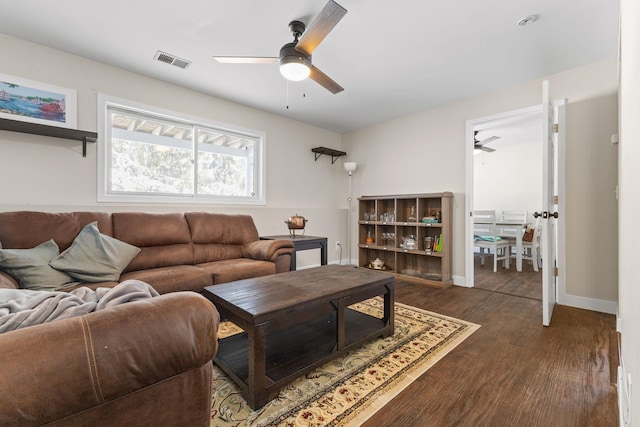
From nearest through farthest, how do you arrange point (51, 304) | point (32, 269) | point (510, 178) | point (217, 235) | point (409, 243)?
point (51, 304) → point (32, 269) → point (217, 235) → point (409, 243) → point (510, 178)

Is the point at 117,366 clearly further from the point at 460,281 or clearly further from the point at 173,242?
the point at 460,281

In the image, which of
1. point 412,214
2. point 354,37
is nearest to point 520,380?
point 354,37

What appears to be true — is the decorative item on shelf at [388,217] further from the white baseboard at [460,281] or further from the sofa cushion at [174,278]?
the sofa cushion at [174,278]

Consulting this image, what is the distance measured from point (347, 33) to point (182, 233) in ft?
8.02

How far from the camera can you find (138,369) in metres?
0.76

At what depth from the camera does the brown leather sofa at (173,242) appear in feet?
7.07

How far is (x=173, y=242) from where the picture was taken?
9.28 ft

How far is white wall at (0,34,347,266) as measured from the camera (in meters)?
2.41

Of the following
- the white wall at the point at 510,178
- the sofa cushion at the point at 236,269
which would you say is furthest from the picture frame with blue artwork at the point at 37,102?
the white wall at the point at 510,178

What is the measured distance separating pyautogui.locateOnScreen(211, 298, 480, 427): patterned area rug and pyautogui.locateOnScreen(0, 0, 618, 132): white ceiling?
2442mm

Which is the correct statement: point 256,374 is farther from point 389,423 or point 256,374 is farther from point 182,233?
point 182,233

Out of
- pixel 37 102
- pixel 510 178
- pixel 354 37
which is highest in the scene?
pixel 354 37

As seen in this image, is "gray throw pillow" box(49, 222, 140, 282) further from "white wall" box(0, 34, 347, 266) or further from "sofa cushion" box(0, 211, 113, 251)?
"white wall" box(0, 34, 347, 266)

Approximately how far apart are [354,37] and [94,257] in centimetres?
273
